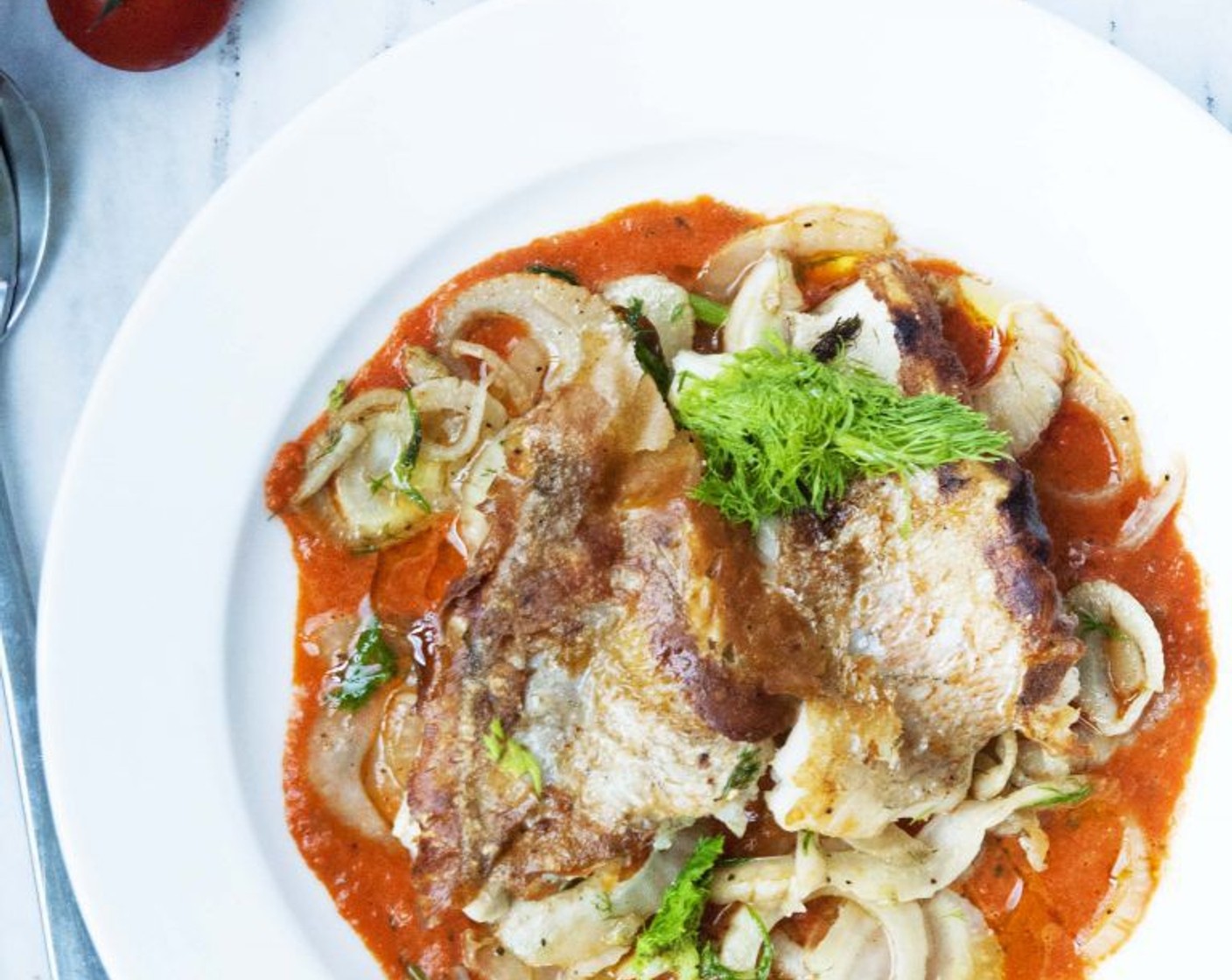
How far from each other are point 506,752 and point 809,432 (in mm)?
1437

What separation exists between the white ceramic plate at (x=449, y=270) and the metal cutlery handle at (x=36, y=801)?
1.55 ft

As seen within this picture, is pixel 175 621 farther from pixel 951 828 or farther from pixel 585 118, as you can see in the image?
pixel 951 828

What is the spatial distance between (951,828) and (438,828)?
5.96ft

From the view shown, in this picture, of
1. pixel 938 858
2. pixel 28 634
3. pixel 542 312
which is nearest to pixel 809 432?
pixel 542 312

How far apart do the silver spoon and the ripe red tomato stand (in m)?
0.42

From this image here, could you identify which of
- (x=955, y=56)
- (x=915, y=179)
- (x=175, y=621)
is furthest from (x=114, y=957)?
(x=955, y=56)

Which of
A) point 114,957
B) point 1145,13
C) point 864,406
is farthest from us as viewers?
point 1145,13

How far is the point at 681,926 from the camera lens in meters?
4.86

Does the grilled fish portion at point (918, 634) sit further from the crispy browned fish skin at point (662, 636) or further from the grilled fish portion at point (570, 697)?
the grilled fish portion at point (570, 697)

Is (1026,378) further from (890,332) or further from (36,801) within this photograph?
(36,801)

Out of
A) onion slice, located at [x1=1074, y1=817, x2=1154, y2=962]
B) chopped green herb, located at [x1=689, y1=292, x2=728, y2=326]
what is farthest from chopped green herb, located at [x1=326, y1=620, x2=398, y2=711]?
onion slice, located at [x1=1074, y1=817, x2=1154, y2=962]

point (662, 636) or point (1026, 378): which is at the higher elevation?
point (1026, 378)

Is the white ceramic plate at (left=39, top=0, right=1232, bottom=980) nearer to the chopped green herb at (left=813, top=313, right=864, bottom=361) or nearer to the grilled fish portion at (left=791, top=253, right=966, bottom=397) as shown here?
the grilled fish portion at (left=791, top=253, right=966, bottom=397)

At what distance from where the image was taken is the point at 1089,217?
16.7ft
